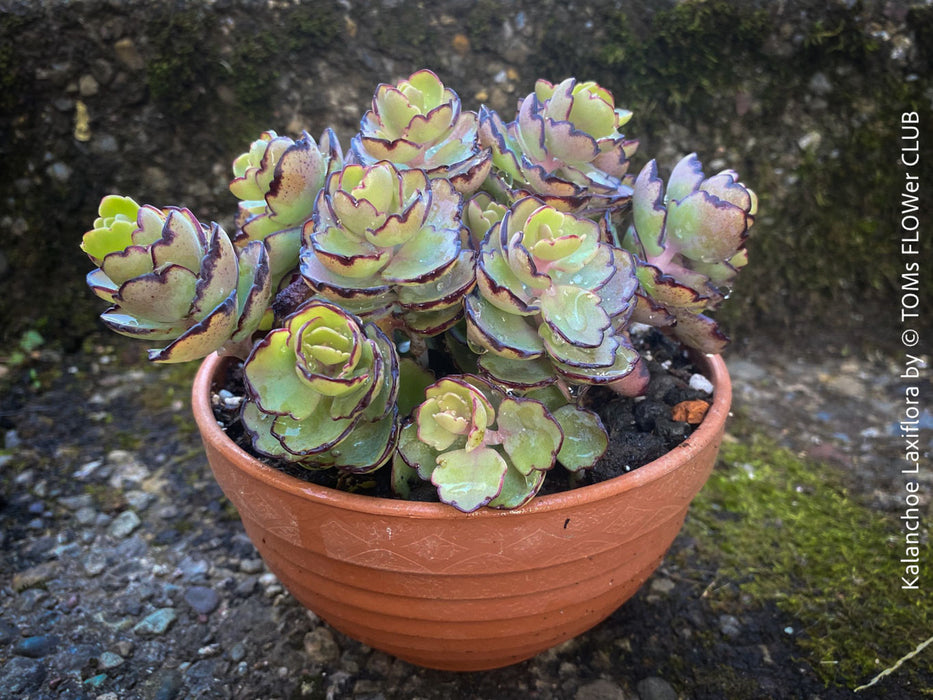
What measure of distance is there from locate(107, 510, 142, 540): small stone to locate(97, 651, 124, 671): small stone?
0.90 ft

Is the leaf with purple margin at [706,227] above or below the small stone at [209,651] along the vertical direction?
above

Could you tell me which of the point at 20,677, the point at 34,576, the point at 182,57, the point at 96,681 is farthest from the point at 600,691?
the point at 182,57

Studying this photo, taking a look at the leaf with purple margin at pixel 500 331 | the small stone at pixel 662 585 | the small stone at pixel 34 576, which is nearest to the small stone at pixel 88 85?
the small stone at pixel 34 576

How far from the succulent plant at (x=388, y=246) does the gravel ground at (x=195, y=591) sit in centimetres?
62

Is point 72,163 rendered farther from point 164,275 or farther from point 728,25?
point 728,25

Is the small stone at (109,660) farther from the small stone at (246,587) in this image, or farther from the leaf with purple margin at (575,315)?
the leaf with purple margin at (575,315)

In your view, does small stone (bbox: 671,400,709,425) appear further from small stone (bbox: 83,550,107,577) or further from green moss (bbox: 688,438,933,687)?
small stone (bbox: 83,550,107,577)

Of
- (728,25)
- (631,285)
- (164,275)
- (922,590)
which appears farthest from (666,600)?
(728,25)

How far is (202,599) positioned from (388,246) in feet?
2.67

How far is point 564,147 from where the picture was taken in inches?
33.2

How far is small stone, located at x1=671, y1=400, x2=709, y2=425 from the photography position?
37.9 inches

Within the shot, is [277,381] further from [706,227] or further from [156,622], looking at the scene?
[156,622]

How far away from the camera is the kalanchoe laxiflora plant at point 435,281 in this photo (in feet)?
2.34

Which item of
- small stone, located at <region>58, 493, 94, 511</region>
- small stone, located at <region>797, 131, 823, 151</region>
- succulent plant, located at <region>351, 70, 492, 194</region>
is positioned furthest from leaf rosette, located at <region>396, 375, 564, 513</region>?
small stone, located at <region>797, 131, 823, 151</region>
